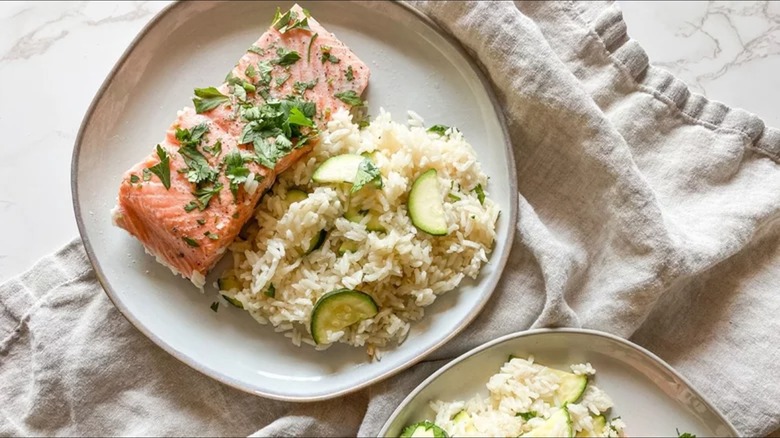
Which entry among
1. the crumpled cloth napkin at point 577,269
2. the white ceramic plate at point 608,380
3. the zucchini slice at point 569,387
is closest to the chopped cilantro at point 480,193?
the crumpled cloth napkin at point 577,269

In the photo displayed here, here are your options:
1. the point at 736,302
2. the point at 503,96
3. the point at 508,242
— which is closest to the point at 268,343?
the point at 508,242

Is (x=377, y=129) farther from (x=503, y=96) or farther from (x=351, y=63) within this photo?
(x=503, y=96)

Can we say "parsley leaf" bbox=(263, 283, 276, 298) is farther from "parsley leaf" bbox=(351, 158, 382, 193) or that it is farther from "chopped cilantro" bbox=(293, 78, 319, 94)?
"chopped cilantro" bbox=(293, 78, 319, 94)

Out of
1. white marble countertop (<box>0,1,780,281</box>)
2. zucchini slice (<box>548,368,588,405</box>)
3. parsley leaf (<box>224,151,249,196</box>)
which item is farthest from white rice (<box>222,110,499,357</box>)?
white marble countertop (<box>0,1,780,281</box>)

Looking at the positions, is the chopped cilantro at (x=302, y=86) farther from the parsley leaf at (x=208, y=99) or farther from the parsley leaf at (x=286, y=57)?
the parsley leaf at (x=208, y=99)

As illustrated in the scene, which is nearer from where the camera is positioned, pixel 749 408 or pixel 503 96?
pixel 749 408

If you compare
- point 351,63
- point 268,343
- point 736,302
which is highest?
point 351,63

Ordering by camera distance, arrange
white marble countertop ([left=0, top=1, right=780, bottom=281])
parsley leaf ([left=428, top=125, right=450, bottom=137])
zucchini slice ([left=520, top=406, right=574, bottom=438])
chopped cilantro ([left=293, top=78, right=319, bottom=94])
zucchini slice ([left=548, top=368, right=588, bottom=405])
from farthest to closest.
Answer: white marble countertop ([left=0, top=1, right=780, bottom=281]), parsley leaf ([left=428, top=125, right=450, bottom=137]), chopped cilantro ([left=293, top=78, right=319, bottom=94]), zucchini slice ([left=548, top=368, right=588, bottom=405]), zucchini slice ([left=520, top=406, right=574, bottom=438])

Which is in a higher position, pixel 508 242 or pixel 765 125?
pixel 765 125
